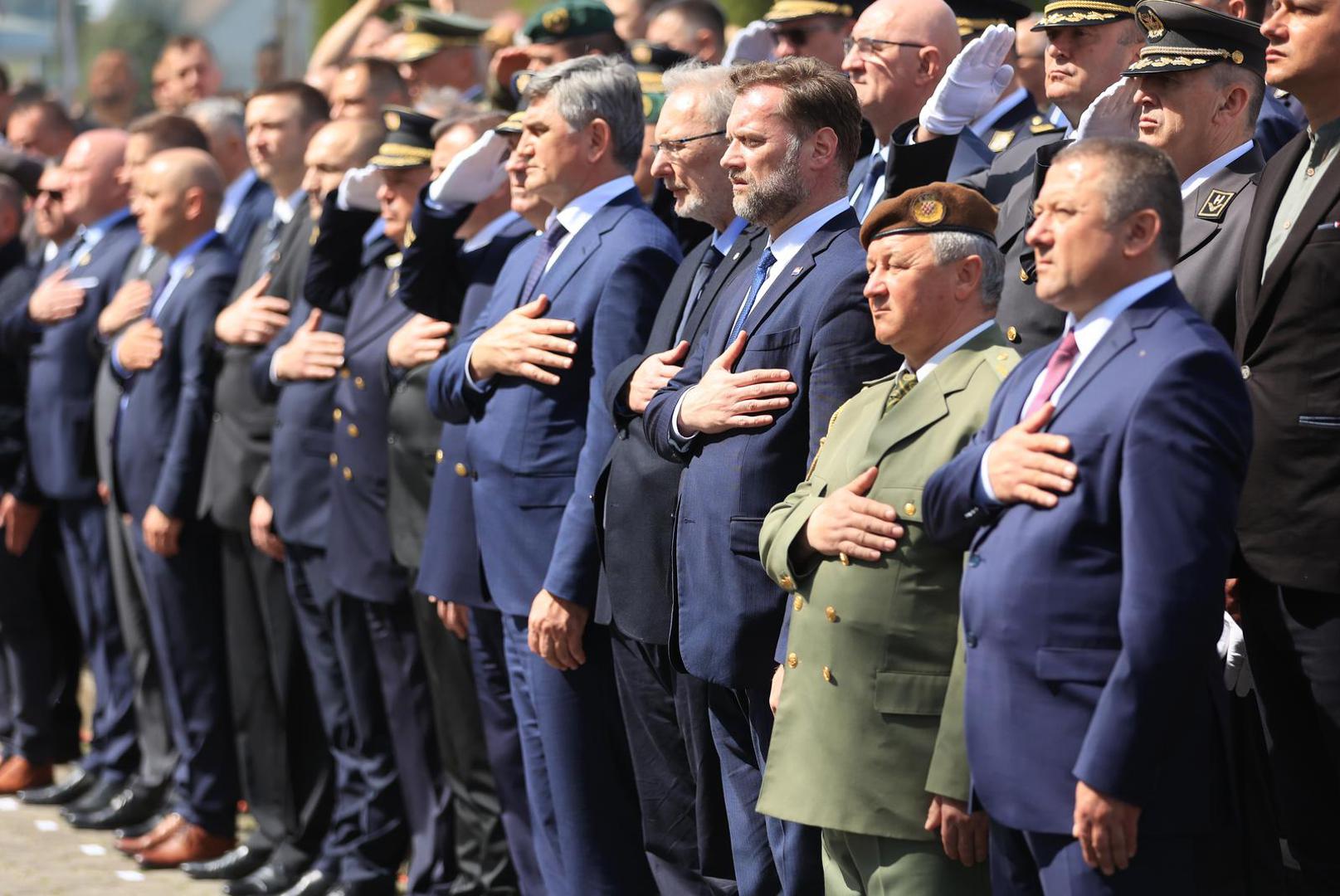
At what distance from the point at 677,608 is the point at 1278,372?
139 cm

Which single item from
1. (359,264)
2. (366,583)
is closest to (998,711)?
(366,583)

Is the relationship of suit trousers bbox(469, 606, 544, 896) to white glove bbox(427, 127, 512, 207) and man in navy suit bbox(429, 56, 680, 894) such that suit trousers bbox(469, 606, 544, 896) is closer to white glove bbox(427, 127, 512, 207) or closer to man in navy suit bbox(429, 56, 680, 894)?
man in navy suit bbox(429, 56, 680, 894)

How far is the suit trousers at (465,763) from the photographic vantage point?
5.56 meters

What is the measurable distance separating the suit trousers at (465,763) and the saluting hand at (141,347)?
1.79 m

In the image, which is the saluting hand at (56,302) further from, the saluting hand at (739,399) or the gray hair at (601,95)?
the saluting hand at (739,399)

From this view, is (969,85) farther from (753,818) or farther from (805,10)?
(753,818)

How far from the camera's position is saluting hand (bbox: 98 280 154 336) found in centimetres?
714

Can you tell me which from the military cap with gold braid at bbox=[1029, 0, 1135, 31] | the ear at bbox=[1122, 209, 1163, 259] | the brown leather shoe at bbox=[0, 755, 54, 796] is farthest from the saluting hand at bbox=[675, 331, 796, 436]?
the brown leather shoe at bbox=[0, 755, 54, 796]

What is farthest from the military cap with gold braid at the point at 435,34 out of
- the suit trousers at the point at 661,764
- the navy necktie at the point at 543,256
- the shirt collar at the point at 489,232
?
the suit trousers at the point at 661,764

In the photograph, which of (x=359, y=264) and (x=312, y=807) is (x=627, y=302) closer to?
(x=359, y=264)

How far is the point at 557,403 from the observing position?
15.9 feet

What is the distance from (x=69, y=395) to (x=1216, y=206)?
207 inches

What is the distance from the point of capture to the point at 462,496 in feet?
16.9

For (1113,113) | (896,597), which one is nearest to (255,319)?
(1113,113)
